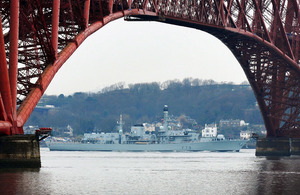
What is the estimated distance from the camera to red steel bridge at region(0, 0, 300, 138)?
1610 inches

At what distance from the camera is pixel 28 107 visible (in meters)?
42.1

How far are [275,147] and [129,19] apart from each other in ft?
138

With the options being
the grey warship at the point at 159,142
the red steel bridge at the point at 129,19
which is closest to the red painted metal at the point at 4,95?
the red steel bridge at the point at 129,19

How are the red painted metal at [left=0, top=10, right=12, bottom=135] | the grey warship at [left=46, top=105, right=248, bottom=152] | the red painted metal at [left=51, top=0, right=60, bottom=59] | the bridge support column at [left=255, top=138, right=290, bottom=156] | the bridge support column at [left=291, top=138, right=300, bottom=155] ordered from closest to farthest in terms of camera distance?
1. the red painted metal at [left=0, top=10, right=12, bottom=135]
2. the red painted metal at [left=51, top=0, right=60, bottom=59]
3. the bridge support column at [left=255, top=138, right=290, bottom=156]
4. the bridge support column at [left=291, top=138, right=300, bottom=155]
5. the grey warship at [left=46, top=105, right=248, bottom=152]

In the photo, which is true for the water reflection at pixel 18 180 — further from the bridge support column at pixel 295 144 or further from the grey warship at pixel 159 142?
the grey warship at pixel 159 142

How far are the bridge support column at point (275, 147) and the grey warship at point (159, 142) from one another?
193 feet

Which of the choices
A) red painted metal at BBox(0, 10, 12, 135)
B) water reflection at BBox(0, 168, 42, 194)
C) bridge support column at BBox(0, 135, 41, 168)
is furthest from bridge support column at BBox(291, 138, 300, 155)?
red painted metal at BBox(0, 10, 12, 135)

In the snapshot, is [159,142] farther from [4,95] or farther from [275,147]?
[4,95]

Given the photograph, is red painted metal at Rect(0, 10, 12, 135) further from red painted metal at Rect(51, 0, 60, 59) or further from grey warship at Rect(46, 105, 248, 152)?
grey warship at Rect(46, 105, 248, 152)

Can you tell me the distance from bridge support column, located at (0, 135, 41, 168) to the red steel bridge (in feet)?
1.80

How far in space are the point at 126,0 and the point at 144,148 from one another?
4170 inches

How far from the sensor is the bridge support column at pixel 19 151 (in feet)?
136

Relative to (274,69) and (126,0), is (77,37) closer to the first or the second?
(126,0)

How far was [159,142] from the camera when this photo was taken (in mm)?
162000
